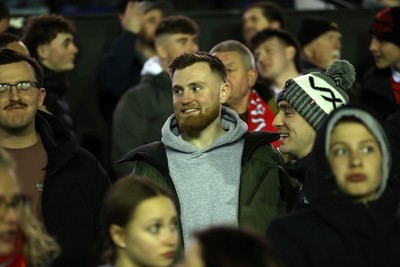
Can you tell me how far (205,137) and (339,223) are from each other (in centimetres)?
157

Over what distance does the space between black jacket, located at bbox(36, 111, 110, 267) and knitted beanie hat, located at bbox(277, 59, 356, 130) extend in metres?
1.24

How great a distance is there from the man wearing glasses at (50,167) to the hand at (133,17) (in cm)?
355

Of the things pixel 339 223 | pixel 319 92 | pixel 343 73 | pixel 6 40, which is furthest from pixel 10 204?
pixel 6 40

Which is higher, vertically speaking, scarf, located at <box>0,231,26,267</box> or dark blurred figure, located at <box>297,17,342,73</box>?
scarf, located at <box>0,231,26,267</box>

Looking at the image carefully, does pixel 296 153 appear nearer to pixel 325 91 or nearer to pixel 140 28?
pixel 325 91

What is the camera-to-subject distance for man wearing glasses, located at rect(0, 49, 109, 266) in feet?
21.9

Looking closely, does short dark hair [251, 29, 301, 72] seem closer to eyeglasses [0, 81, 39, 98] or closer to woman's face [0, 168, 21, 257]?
eyeglasses [0, 81, 39, 98]

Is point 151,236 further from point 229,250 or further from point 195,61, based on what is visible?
point 195,61

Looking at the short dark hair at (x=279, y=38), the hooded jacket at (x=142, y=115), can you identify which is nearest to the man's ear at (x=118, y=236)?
the hooded jacket at (x=142, y=115)

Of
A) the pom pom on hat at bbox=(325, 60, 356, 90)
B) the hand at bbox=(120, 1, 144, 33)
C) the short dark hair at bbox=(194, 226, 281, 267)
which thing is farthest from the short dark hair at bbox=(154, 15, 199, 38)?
the short dark hair at bbox=(194, 226, 281, 267)

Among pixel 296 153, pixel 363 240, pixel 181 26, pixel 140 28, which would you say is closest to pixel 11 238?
pixel 363 240

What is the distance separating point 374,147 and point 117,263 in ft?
4.40

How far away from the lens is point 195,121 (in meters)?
6.75

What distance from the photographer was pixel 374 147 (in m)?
5.55
